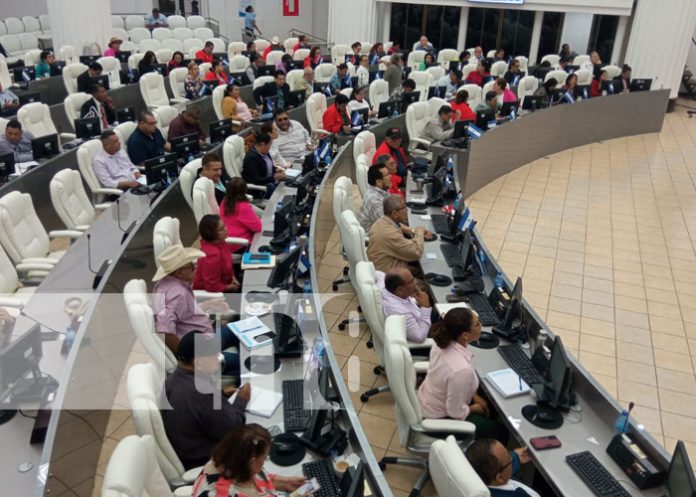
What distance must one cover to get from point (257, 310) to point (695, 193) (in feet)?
29.9

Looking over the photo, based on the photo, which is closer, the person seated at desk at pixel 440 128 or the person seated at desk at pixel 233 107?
the person seated at desk at pixel 440 128

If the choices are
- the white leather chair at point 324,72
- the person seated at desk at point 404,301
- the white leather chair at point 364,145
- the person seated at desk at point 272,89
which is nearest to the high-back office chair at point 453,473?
the person seated at desk at point 404,301

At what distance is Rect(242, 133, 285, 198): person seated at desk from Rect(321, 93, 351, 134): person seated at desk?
2.44m

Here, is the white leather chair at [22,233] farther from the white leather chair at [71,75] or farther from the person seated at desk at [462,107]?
the person seated at desk at [462,107]

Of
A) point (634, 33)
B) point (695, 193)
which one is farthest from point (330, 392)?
point (634, 33)

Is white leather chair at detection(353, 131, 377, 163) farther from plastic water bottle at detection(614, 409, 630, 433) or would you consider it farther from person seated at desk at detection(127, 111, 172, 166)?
plastic water bottle at detection(614, 409, 630, 433)

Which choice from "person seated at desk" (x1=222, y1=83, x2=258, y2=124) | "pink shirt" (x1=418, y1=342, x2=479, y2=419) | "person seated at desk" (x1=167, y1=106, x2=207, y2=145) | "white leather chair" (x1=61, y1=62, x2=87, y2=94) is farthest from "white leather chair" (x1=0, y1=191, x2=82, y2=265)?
"white leather chair" (x1=61, y1=62, x2=87, y2=94)

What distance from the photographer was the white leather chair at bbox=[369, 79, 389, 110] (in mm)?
12102

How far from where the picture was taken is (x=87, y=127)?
804 cm

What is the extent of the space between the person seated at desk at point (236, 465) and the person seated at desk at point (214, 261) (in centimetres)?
242

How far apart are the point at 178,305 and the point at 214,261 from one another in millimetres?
865

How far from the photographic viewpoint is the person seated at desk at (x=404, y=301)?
A: 4629mm

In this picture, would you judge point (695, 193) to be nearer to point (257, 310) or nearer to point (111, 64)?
point (257, 310)

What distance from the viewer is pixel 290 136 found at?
842 centimetres
